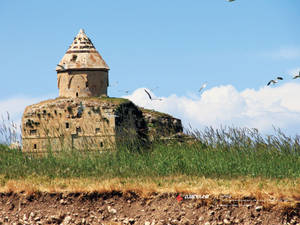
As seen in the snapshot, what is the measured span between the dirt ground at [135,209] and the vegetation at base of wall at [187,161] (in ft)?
3.68

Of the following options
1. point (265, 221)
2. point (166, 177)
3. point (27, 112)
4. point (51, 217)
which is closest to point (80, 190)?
point (51, 217)

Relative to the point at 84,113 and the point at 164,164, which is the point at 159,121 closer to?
the point at 84,113

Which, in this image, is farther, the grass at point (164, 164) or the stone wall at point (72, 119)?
the stone wall at point (72, 119)

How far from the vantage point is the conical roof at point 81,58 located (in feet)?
69.4

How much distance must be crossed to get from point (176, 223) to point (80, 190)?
2209 mm

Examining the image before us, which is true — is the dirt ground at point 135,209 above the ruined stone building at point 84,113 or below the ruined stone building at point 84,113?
below

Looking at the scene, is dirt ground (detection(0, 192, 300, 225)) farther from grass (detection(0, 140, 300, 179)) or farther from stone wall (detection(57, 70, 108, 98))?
stone wall (detection(57, 70, 108, 98))

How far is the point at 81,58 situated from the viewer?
2125cm

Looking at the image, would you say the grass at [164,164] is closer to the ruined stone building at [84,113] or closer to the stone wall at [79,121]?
the ruined stone building at [84,113]

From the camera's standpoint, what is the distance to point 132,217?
403 inches

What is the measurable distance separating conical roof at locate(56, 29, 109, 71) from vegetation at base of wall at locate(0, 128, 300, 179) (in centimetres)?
818

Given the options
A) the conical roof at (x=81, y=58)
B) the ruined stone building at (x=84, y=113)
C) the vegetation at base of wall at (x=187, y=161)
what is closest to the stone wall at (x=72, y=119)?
the ruined stone building at (x=84, y=113)

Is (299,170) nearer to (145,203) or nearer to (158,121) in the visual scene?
(145,203)

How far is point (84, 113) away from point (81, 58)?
10.8ft
